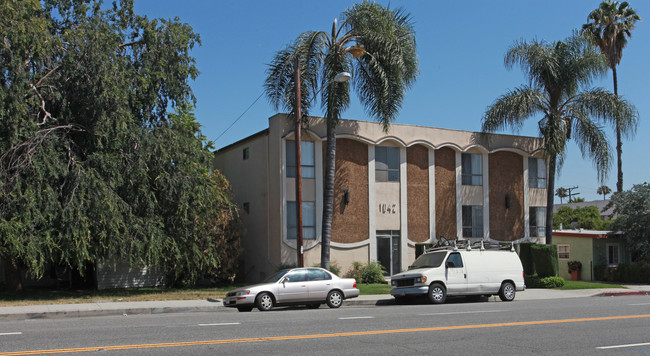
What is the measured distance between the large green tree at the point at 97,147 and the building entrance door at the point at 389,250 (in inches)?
323

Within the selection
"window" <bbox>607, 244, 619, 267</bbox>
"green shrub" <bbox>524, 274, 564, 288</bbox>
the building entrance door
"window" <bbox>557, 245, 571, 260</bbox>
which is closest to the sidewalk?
"green shrub" <bbox>524, 274, 564, 288</bbox>

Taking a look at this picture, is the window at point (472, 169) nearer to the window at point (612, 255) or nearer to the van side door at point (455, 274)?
the window at point (612, 255)

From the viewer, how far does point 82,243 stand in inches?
779

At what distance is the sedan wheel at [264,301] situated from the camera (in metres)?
17.4

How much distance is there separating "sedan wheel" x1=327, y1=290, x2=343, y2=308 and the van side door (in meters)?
3.71

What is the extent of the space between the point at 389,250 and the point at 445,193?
4523 millimetres

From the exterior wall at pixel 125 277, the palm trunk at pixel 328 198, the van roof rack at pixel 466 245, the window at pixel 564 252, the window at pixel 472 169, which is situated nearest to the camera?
the van roof rack at pixel 466 245

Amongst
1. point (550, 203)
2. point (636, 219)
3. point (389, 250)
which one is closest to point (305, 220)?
point (389, 250)

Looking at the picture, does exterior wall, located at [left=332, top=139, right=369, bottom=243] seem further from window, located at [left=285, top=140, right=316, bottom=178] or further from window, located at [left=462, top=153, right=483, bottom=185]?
window, located at [left=462, top=153, right=483, bottom=185]

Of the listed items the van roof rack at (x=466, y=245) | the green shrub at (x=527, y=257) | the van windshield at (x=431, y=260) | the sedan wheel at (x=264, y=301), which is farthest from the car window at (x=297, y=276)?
the green shrub at (x=527, y=257)

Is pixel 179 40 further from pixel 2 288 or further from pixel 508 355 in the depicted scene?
pixel 508 355

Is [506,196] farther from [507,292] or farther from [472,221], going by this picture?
[507,292]

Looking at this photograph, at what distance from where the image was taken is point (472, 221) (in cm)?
3188

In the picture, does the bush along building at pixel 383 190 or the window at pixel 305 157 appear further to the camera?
the bush along building at pixel 383 190
